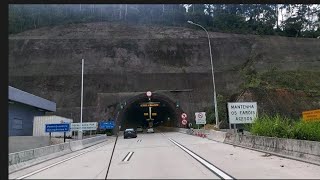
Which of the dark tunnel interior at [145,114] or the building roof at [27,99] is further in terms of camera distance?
the dark tunnel interior at [145,114]

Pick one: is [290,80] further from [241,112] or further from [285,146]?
[285,146]

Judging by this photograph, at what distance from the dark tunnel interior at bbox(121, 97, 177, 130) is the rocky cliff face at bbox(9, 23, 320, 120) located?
12.0ft

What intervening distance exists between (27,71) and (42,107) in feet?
146

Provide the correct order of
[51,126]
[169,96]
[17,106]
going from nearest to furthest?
[51,126] < [17,106] < [169,96]

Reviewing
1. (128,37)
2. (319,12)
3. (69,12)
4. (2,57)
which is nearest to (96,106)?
(128,37)

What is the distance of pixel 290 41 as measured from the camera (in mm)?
96625

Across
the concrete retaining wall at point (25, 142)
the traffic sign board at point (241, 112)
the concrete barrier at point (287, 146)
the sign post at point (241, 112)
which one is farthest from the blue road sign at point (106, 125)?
the concrete barrier at point (287, 146)

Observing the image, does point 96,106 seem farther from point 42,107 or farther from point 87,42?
point 42,107

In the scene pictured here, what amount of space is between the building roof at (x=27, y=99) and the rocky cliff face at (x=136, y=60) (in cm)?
2734

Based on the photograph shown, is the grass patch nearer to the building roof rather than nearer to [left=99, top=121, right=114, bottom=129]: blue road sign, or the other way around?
the building roof

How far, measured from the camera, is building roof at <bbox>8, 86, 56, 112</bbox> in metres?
34.1

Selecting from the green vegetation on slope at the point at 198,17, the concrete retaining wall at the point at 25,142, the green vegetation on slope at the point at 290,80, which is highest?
the green vegetation on slope at the point at 198,17

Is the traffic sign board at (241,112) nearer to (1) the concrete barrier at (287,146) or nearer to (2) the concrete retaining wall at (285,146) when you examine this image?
(2) the concrete retaining wall at (285,146)

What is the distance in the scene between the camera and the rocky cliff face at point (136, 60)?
81.4 m
